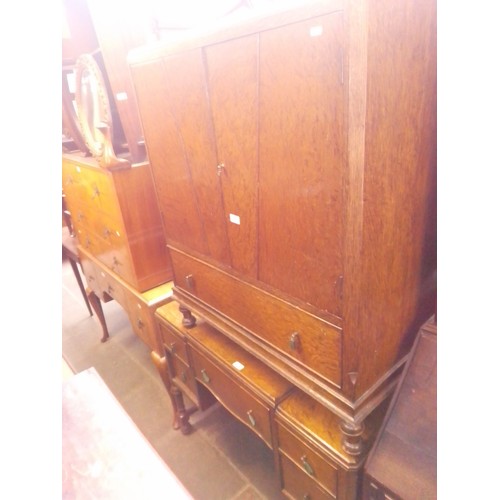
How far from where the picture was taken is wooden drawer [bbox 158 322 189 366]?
1790 millimetres

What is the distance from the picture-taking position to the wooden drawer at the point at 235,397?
4.55 feet

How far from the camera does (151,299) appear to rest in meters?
2.04

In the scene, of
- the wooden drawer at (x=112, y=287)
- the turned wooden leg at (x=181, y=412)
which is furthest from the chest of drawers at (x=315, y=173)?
the wooden drawer at (x=112, y=287)

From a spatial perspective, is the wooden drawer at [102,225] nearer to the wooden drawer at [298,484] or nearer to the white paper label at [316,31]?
the wooden drawer at [298,484]

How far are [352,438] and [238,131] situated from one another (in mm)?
928

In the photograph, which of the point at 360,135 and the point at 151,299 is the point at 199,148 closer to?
the point at 360,135

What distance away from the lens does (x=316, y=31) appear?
2.31 ft

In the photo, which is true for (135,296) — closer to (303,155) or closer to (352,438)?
(352,438)

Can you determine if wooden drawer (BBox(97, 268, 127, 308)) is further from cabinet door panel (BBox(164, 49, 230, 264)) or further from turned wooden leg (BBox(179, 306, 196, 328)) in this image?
cabinet door panel (BBox(164, 49, 230, 264))

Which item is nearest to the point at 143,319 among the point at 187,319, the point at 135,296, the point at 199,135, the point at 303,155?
the point at 135,296

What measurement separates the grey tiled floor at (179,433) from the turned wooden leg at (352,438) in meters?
0.84

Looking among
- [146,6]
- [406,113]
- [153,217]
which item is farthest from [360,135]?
[153,217]
